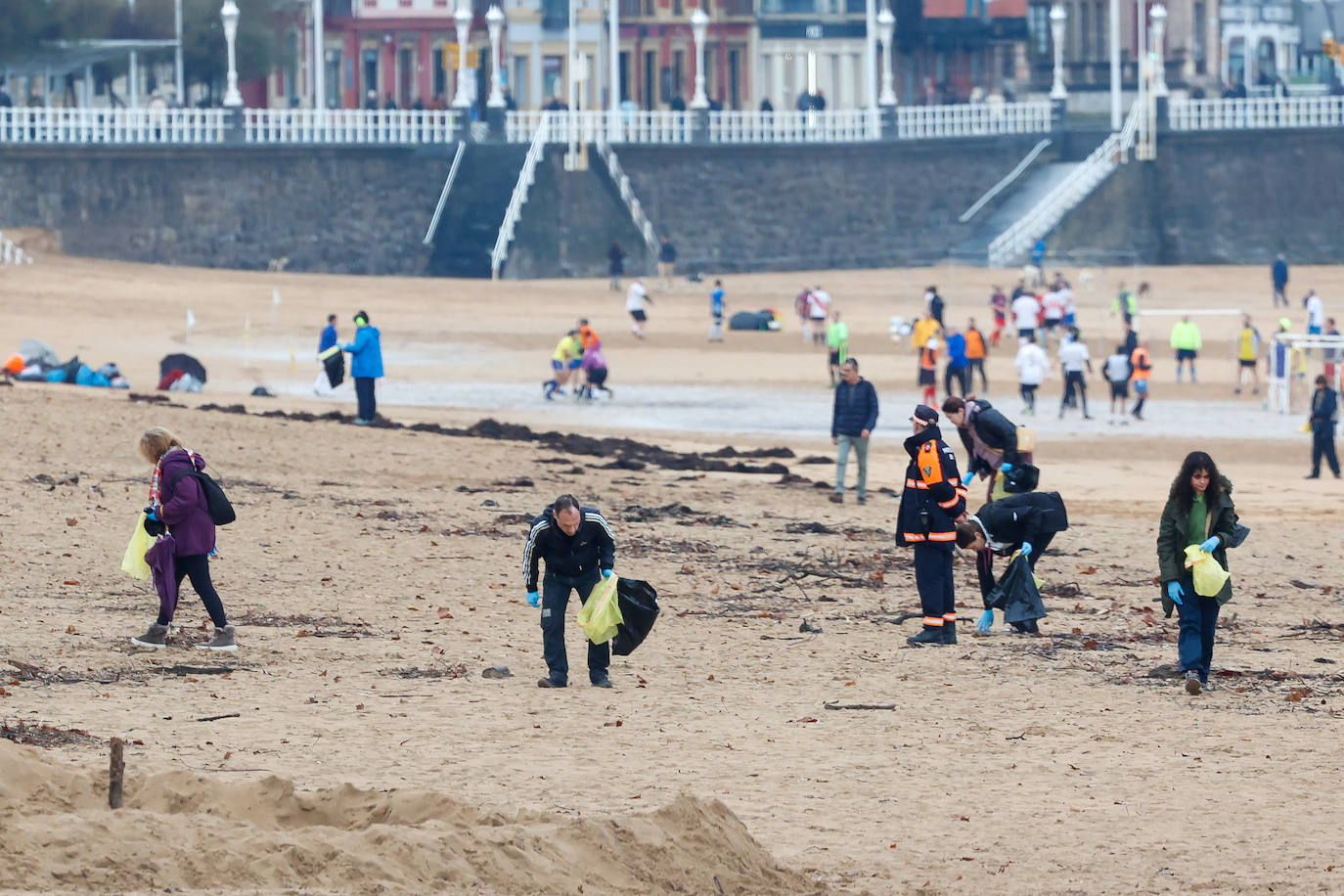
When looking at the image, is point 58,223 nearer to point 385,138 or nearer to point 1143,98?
point 385,138

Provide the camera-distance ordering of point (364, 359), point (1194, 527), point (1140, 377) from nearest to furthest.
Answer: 1. point (1194, 527)
2. point (364, 359)
3. point (1140, 377)

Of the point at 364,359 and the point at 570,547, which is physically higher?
the point at 364,359

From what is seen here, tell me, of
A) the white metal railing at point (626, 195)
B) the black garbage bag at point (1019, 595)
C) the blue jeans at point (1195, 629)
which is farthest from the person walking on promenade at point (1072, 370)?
the white metal railing at point (626, 195)

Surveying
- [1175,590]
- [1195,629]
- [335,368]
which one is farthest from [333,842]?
[335,368]

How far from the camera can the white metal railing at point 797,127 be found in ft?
191

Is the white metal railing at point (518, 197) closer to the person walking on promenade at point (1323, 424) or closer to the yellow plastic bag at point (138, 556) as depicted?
the person walking on promenade at point (1323, 424)

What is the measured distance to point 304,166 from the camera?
5331 cm

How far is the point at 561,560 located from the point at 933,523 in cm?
287

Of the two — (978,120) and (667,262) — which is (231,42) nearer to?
(667,262)

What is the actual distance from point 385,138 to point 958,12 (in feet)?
85.7

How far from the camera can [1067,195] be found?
5884cm

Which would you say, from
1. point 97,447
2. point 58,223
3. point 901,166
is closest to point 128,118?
point 58,223

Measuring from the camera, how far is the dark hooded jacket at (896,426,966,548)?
14.0 meters

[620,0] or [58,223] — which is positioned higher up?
[620,0]
